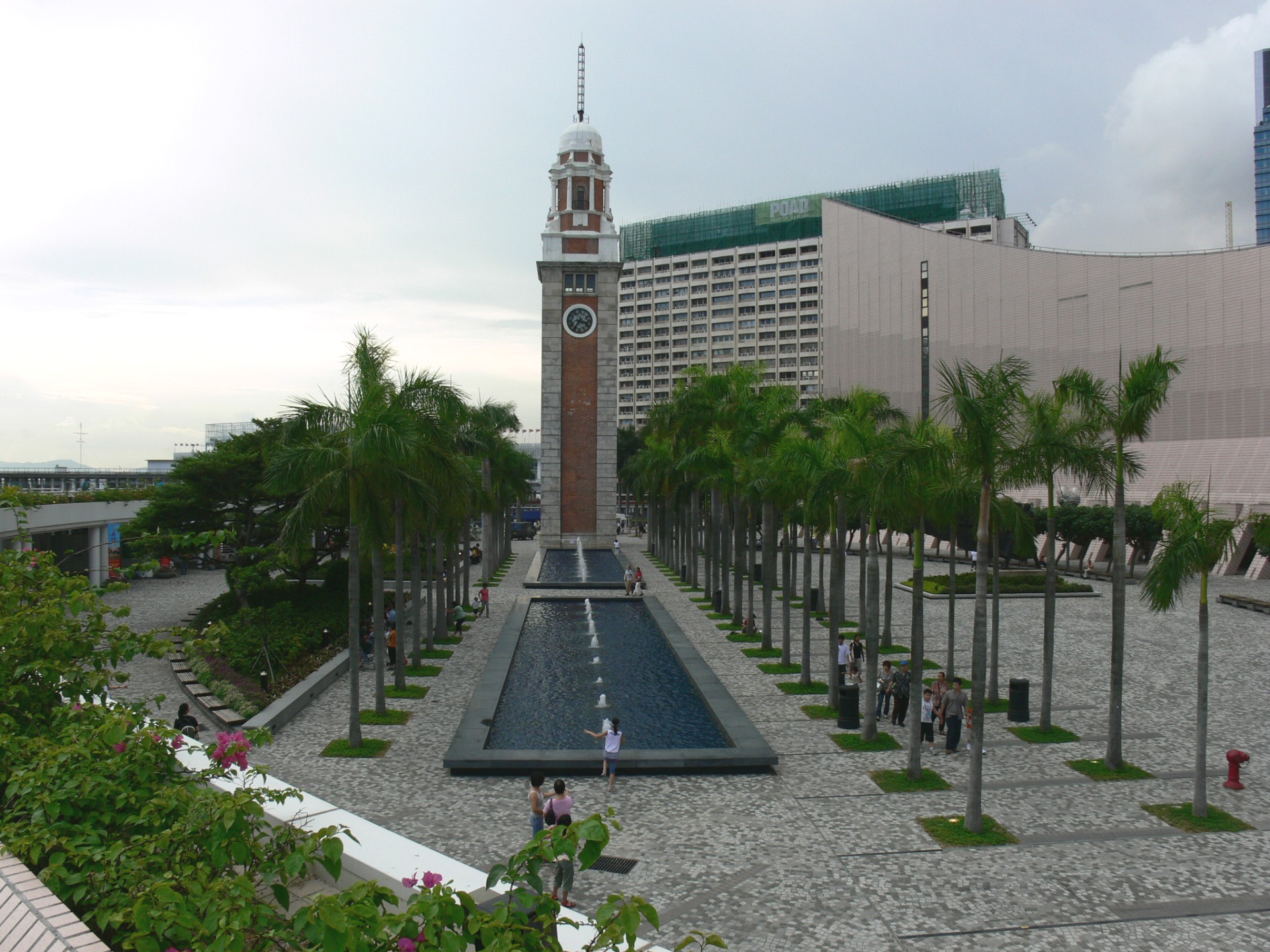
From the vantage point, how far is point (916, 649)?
40.7 ft

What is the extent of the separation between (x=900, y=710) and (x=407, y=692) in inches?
358

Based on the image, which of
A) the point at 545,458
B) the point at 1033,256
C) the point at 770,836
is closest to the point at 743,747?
the point at 770,836

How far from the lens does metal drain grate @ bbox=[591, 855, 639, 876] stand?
30.9 feet

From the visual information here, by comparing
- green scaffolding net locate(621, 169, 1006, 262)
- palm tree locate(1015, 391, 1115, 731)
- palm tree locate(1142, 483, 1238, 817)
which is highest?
green scaffolding net locate(621, 169, 1006, 262)

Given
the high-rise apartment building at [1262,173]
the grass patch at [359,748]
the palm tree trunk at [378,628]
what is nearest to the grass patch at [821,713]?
the grass patch at [359,748]

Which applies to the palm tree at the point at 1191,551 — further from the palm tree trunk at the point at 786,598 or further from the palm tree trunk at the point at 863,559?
the palm tree trunk at the point at 786,598

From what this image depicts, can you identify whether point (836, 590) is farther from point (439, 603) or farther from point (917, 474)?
point (439, 603)

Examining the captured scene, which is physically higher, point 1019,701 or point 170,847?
point 170,847

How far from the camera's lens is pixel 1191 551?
11234 mm

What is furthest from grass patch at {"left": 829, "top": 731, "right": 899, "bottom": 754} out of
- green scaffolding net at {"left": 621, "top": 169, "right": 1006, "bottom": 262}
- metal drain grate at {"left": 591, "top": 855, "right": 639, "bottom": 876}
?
green scaffolding net at {"left": 621, "top": 169, "right": 1006, "bottom": 262}

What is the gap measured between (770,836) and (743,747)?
109 inches

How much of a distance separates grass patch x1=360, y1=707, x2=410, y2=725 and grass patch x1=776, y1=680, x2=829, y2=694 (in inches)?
280

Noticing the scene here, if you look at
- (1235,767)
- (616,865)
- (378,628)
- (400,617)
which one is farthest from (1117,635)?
(400,617)

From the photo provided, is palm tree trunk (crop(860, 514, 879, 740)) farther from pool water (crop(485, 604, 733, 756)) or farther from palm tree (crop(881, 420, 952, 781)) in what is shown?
pool water (crop(485, 604, 733, 756))
